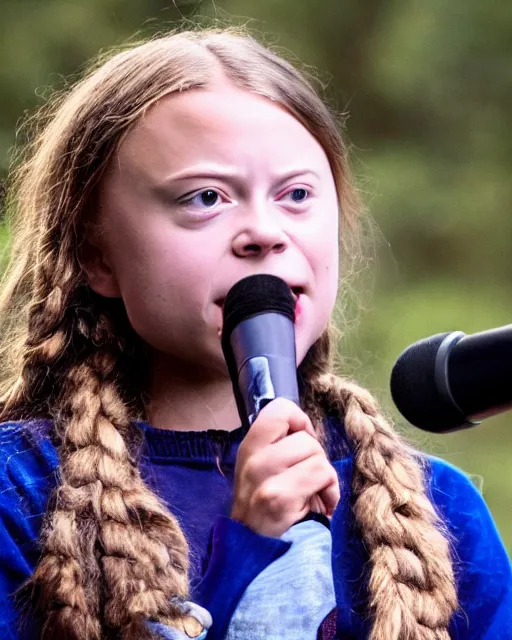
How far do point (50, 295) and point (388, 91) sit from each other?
2098mm

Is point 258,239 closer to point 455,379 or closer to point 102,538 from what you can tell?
point 102,538

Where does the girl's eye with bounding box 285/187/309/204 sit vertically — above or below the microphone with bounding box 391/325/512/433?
above

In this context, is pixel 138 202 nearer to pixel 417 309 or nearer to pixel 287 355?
pixel 287 355

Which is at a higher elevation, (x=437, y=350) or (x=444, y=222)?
(x=437, y=350)

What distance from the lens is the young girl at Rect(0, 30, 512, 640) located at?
1256 millimetres

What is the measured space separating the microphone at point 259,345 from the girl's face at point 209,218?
7cm

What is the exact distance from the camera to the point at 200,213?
1.41 m

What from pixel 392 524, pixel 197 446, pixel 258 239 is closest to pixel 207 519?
pixel 197 446

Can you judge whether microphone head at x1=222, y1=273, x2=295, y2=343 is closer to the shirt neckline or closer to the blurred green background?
the shirt neckline

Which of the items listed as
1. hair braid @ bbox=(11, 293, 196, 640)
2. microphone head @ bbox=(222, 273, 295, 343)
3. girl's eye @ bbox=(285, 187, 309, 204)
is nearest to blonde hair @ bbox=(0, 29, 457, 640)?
hair braid @ bbox=(11, 293, 196, 640)

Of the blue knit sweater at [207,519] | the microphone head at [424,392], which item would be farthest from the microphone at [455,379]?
the blue knit sweater at [207,519]

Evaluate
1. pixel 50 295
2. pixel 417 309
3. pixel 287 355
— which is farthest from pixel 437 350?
pixel 417 309

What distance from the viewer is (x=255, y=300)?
4.23ft

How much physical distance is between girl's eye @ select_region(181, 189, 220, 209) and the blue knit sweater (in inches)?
9.8
